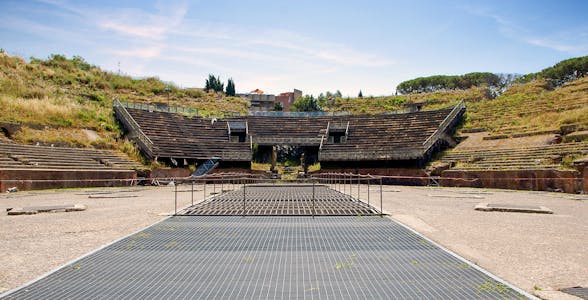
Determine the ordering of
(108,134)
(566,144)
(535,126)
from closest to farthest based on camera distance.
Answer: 1. (566,144)
2. (535,126)
3. (108,134)

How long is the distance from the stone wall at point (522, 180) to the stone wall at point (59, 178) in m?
19.6

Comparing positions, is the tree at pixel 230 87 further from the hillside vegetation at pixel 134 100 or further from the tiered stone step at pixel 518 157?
the tiered stone step at pixel 518 157

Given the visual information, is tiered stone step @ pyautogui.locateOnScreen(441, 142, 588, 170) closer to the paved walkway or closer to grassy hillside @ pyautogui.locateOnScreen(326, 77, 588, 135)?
grassy hillside @ pyautogui.locateOnScreen(326, 77, 588, 135)

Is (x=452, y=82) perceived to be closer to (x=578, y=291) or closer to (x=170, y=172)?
(x=170, y=172)

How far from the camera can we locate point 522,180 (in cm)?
2317

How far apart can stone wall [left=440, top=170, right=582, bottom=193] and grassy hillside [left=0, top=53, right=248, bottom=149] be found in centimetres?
2343

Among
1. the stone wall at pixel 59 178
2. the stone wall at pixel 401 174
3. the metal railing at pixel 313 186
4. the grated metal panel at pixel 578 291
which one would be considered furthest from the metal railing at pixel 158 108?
the grated metal panel at pixel 578 291

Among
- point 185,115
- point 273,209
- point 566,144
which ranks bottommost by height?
point 273,209

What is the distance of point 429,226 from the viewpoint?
32.7ft

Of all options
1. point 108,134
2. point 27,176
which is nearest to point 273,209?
point 27,176

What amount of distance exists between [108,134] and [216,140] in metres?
8.54

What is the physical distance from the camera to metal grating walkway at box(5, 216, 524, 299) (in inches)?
197

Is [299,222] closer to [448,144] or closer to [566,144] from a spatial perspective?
[566,144]

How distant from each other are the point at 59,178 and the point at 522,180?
24.7 metres
